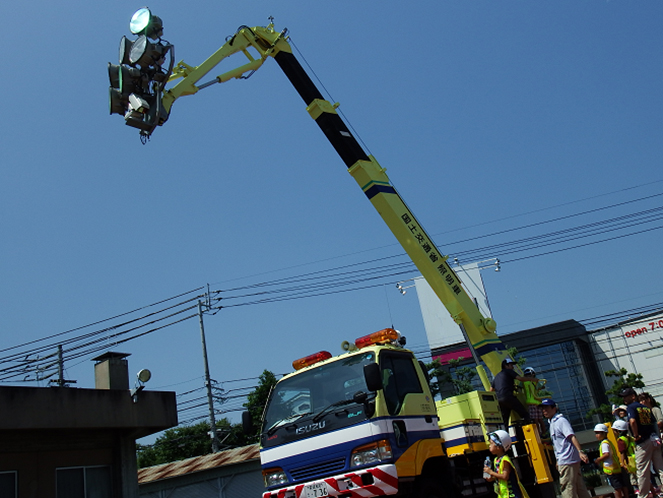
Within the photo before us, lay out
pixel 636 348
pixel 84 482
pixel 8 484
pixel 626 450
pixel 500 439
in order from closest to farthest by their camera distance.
A: pixel 500 439 < pixel 626 450 < pixel 8 484 < pixel 84 482 < pixel 636 348

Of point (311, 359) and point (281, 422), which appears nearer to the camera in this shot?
point (281, 422)

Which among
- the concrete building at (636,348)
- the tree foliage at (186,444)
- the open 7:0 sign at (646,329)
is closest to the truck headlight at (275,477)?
the tree foliage at (186,444)

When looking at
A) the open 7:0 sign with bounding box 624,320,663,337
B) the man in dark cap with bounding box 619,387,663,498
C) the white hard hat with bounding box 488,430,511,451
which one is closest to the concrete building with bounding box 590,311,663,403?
the open 7:0 sign with bounding box 624,320,663,337

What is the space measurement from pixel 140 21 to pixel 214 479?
19191 mm

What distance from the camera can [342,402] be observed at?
25.7 feet

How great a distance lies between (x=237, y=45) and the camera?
1232 cm

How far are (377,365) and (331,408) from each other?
1.02 meters

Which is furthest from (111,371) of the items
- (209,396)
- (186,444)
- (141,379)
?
(186,444)

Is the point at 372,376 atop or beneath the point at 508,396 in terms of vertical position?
atop

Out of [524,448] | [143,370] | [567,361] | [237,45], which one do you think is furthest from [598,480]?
[567,361]

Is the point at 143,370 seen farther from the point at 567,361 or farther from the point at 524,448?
the point at 567,361

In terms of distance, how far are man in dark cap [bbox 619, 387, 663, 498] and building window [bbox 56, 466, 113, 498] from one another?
965 cm

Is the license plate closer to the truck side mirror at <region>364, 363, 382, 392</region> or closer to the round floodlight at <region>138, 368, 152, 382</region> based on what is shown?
the truck side mirror at <region>364, 363, 382, 392</region>

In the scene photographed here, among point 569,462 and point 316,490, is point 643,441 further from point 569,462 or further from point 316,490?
point 316,490
